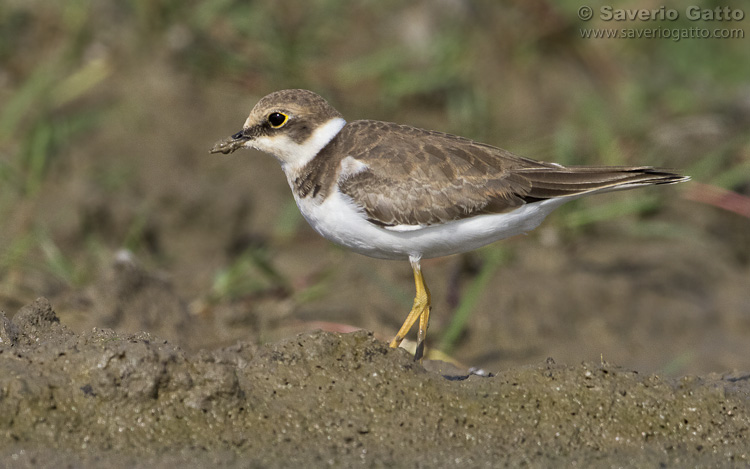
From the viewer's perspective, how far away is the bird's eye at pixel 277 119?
17.8 ft

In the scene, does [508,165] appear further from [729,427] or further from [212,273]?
[212,273]

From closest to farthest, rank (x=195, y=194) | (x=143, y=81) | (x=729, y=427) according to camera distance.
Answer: (x=729, y=427)
(x=195, y=194)
(x=143, y=81)

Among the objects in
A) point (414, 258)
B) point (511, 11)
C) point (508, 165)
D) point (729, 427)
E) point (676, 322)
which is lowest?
point (676, 322)

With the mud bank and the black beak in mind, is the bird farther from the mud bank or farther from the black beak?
the mud bank

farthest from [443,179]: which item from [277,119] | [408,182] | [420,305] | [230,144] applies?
[230,144]

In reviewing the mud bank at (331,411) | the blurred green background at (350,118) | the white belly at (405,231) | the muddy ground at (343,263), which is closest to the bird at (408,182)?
the white belly at (405,231)

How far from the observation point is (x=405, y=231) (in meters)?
5.12

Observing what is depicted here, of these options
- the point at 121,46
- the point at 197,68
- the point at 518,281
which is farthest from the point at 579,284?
Answer: the point at 121,46

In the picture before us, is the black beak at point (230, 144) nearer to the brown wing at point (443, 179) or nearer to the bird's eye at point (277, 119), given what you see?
the bird's eye at point (277, 119)

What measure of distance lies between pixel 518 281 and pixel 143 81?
14.7ft

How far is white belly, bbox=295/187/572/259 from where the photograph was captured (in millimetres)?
5062

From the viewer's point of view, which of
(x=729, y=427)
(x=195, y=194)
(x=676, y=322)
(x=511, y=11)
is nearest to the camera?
(x=729, y=427)

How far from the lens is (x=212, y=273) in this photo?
26.7 feet

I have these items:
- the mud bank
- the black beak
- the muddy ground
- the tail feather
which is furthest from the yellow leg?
the black beak
